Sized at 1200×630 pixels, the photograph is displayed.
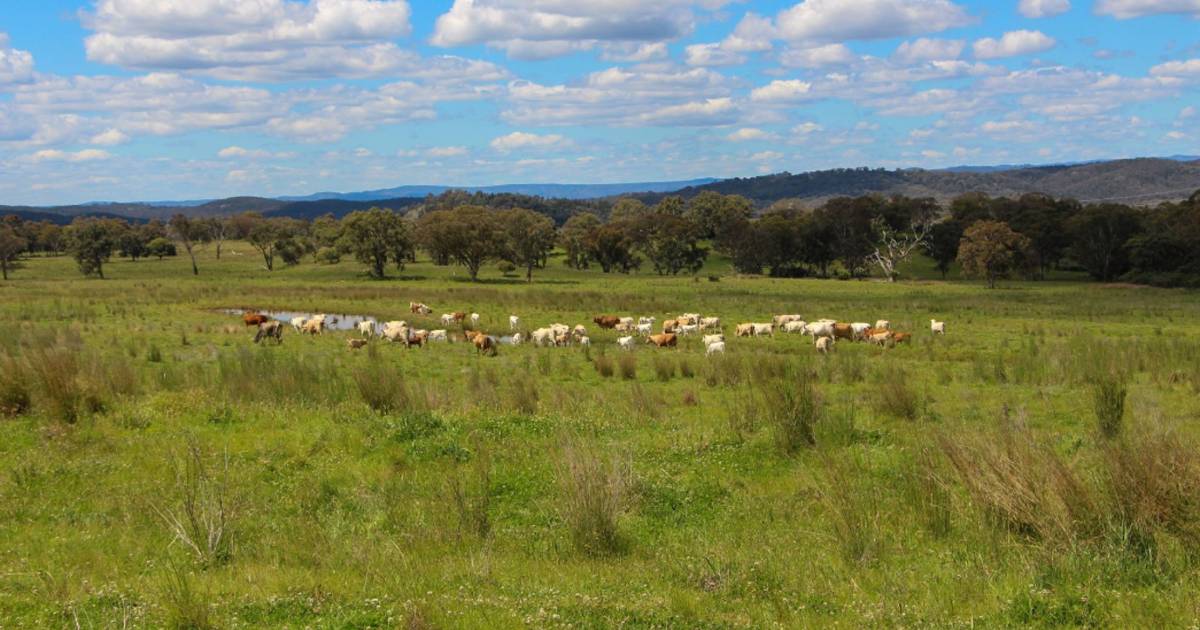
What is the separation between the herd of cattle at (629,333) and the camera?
29.0 metres

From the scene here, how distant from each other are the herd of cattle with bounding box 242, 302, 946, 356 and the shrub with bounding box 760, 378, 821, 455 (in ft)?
43.2

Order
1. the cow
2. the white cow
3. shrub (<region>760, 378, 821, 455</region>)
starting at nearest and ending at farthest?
shrub (<region>760, 378, 821, 455</region>) < the cow < the white cow

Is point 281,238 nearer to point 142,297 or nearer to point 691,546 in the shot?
point 142,297

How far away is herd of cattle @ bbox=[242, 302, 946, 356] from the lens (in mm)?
28969

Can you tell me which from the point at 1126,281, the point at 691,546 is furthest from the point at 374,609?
the point at 1126,281

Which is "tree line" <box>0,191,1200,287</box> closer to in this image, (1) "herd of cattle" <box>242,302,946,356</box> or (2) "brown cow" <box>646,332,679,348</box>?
(1) "herd of cattle" <box>242,302,946,356</box>

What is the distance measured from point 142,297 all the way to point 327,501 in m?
45.3

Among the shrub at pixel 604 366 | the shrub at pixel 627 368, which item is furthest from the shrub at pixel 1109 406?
the shrub at pixel 604 366

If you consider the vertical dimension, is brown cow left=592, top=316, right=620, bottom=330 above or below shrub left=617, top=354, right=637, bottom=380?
below

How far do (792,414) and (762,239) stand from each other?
268ft

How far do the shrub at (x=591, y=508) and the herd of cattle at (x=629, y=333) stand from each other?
17.3 meters

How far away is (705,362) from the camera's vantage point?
22.3m

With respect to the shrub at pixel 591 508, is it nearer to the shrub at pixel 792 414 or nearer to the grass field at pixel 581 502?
the grass field at pixel 581 502

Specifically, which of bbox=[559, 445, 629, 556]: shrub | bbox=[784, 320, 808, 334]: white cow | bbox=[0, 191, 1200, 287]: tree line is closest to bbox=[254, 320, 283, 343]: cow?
bbox=[784, 320, 808, 334]: white cow
